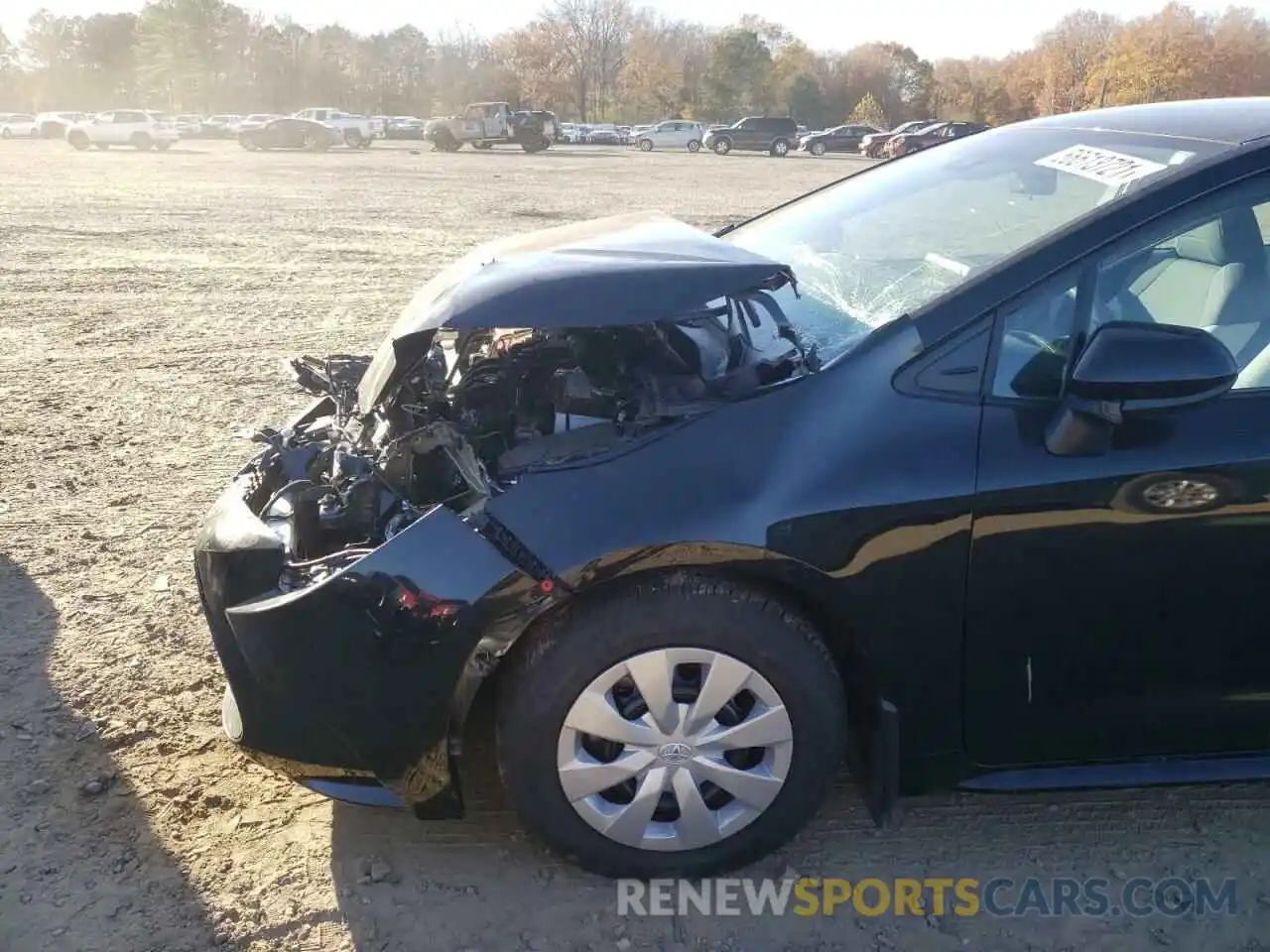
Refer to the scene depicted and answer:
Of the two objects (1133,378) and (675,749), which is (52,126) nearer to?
(675,749)

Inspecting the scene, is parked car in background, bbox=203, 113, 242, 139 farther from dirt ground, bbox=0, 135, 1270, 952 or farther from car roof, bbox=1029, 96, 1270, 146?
car roof, bbox=1029, 96, 1270, 146

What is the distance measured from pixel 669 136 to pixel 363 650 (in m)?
53.8

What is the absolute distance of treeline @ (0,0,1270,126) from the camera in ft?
231

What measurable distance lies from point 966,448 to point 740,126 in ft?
159

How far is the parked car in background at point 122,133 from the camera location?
145ft

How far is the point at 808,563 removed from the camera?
2.17m

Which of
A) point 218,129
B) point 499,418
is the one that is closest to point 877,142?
point 218,129

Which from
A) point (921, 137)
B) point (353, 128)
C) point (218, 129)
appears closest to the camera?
point (921, 137)

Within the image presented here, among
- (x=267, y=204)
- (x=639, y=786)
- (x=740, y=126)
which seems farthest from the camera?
(x=740, y=126)

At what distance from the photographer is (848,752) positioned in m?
2.58

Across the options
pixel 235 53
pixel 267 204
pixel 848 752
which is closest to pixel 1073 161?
pixel 848 752

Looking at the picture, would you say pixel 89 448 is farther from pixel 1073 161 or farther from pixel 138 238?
pixel 138 238

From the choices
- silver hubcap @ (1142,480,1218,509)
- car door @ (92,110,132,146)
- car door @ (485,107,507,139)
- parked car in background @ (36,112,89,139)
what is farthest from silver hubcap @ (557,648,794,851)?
parked car in background @ (36,112,89,139)

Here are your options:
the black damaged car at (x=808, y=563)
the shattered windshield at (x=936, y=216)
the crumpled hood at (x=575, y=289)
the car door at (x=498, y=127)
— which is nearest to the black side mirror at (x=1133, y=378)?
the black damaged car at (x=808, y=563)
